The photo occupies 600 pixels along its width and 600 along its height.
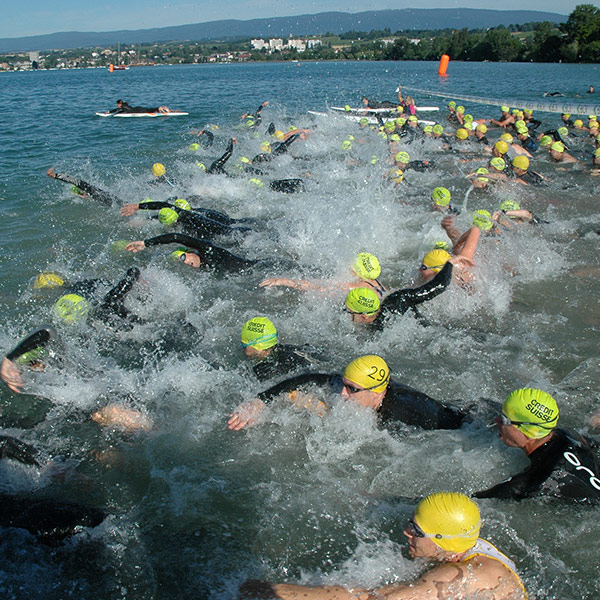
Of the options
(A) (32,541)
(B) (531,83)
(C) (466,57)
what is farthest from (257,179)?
(C) (466,57)

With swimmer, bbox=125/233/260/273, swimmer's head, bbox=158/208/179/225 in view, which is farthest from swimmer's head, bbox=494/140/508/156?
swimmer's head, bbox=158/208/179/225

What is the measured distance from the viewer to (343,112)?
24.7m

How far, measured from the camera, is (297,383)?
443 cm

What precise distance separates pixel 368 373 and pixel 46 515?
267cm

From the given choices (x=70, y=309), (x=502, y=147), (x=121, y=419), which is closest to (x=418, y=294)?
(x=121, y=419)

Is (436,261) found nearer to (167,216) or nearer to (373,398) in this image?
(373,398)

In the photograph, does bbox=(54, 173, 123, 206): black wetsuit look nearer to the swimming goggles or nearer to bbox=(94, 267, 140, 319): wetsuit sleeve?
bbox=(94, 267, 140, 319): wetsuit sleeve

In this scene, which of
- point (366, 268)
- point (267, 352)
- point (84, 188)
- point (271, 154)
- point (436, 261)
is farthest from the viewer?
point (271, 154)

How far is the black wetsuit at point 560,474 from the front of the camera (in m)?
3.44

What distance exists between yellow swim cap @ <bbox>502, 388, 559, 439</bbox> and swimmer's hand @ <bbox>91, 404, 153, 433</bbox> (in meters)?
3.36

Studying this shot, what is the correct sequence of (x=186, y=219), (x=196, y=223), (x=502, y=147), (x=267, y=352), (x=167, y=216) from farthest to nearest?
(x=502, y=147) → (x=196, y=223) → (x=186, y=219) → (x=167, y=216) → (x=267, y=352)

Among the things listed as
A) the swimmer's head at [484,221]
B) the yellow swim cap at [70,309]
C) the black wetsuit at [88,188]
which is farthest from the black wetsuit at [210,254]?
the swimmer's head at [484,221]

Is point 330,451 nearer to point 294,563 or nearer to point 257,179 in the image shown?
point 294,563

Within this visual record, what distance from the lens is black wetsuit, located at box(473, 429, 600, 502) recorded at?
344 cm
